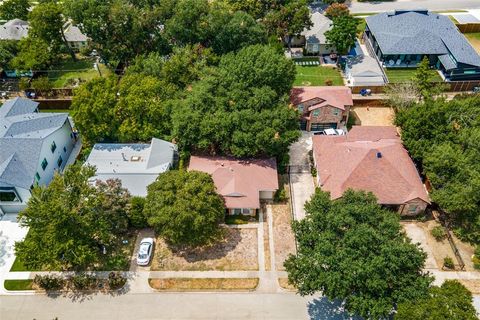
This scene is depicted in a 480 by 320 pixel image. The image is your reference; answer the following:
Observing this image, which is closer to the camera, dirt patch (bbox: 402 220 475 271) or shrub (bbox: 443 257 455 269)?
shrub (bbox: 443 257 455 269)

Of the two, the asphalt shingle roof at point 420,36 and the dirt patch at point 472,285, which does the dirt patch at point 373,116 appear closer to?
the asphalt shingle roof at point 420,36

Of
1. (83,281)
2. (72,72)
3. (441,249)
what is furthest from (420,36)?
(83,281)

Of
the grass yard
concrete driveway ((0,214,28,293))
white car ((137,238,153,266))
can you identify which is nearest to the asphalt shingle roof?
the grass yard

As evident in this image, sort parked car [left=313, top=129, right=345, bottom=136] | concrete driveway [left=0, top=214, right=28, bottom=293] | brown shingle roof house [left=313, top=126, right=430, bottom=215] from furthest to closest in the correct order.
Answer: parked car [left=313, top=129, right=345, bottom=136]
brown shingle roof house [left=313, top=126, right=430, bottom=215]
concrete driveway [left=0, top=214, right=28, bottom=293]

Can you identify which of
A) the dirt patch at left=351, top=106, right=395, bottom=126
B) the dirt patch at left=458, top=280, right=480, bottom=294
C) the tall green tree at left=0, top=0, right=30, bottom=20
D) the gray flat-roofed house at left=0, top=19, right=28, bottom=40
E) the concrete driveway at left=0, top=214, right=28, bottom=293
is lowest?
the dirt patch at left=458, top=280, right=480, bottom=294

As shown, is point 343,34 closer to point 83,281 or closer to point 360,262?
point 360,262

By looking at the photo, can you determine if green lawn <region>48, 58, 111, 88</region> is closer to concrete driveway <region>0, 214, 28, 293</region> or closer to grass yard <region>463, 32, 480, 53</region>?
concrete driveway <region>0, 214, 28, 293</region>
